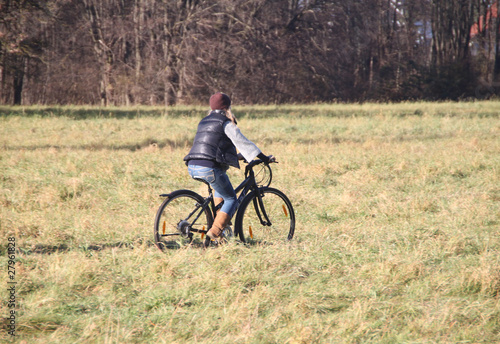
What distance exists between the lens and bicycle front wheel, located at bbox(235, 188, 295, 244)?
A: 5.82 m

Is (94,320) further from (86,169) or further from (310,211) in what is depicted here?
(86,169)

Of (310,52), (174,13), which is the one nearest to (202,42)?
(174,13)

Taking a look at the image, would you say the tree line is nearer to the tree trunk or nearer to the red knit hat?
the tree trunk

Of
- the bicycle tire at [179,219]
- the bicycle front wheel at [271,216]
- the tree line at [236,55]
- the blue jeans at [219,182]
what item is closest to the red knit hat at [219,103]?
the blue jeans at [219,182]

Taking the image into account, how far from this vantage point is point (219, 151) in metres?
5.20

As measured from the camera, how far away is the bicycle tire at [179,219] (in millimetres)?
5191

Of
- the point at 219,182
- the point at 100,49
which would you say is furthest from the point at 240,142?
the point at 100,49

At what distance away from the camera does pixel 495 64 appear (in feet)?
123

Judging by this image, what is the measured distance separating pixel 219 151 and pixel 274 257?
1196mm

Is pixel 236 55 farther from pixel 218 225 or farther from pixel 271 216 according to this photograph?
pixel 218 225

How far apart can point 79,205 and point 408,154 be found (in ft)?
25.6

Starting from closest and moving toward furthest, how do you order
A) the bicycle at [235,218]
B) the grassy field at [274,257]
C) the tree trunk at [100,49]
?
the grassy field at [274,257]
the bicycle at [235,218]
the tree trunk at [100,49]

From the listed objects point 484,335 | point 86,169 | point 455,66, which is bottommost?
point 484,335

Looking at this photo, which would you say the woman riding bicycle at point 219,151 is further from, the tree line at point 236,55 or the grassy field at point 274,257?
the tree line at point 236,55
